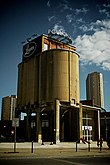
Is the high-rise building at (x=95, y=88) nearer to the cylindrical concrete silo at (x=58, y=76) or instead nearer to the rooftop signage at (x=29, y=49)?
the rooftop signage at (x=29, y=49)

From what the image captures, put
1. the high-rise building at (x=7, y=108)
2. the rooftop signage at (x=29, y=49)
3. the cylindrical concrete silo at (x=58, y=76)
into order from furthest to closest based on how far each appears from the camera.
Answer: the high-rise building at (x=7, y=108)
the rooftop signage at (x=29, y=49)
the cylindrical concrete silo at (x=58, y=76)

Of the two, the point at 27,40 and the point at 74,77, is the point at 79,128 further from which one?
the point at 27,40

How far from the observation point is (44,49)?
202 ft

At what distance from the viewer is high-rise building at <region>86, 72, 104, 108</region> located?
117062 millimetres

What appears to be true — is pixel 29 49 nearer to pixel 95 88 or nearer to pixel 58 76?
pixel 58 76

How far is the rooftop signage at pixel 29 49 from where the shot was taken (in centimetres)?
6275

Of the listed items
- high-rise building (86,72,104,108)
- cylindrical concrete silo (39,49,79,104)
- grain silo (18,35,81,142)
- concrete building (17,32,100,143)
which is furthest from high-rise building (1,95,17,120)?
cylindrical concrete silo (39,49,79,104)

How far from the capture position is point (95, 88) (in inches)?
4675

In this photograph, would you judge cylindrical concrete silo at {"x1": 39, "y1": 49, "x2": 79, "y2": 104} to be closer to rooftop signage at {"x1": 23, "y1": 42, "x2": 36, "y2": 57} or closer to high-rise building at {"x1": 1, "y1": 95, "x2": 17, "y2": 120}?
rooftop signage at {"x1": 23, "y1": 42, "x2": 36, "y2": 57}

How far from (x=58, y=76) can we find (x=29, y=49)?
13636mm

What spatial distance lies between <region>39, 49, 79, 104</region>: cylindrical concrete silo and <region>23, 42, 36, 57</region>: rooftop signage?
17.4 feet

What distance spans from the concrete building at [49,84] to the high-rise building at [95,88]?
1976 inches

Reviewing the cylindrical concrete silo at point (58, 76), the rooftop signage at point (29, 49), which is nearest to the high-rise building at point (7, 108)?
the rooftop signage at point (29, 49)

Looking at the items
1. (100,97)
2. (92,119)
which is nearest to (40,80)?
(92,119)
